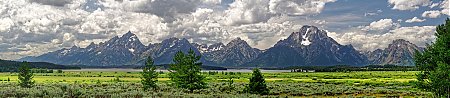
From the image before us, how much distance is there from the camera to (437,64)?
33094mm

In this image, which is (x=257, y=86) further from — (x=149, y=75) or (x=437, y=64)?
(x=437, y=64)

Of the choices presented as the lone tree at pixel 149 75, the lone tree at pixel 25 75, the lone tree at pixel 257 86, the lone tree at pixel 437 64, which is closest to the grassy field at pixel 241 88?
the lone tree at pixel 149 75

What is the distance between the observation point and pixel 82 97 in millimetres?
33875

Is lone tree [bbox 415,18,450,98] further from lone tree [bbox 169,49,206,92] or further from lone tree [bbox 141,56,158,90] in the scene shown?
lone tree [bbox 141,56,158,90]

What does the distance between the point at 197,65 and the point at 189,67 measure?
45.2 inches

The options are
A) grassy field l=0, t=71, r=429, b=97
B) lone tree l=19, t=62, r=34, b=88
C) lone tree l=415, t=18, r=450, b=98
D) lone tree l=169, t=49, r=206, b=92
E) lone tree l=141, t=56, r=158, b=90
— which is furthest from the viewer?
lone tree l=141, t=56, r=158, b=90

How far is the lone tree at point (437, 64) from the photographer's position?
3209 centimetres

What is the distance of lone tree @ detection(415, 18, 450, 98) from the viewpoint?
3209 cm

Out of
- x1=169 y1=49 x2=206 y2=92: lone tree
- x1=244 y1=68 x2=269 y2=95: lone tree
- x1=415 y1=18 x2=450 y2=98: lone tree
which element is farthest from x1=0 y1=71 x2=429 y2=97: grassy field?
x1=415 y1=18 x2=450 y2=98: lone tree

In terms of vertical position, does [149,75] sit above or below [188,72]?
below

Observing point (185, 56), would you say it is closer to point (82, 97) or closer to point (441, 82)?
point (82, 97)

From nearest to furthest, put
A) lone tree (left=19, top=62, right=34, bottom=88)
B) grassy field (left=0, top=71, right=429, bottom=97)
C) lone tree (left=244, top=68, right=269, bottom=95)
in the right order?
grassy field (left=0, top=71, right=429, bottom=97) → lone tree (left=244, top=68, right=269, bottom=95) → lone tree (left=19, top=62, right=34, bottom=88)

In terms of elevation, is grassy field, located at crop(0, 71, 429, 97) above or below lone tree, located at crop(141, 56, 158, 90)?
below

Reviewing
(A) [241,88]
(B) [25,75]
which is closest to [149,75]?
(A) [241,88]
